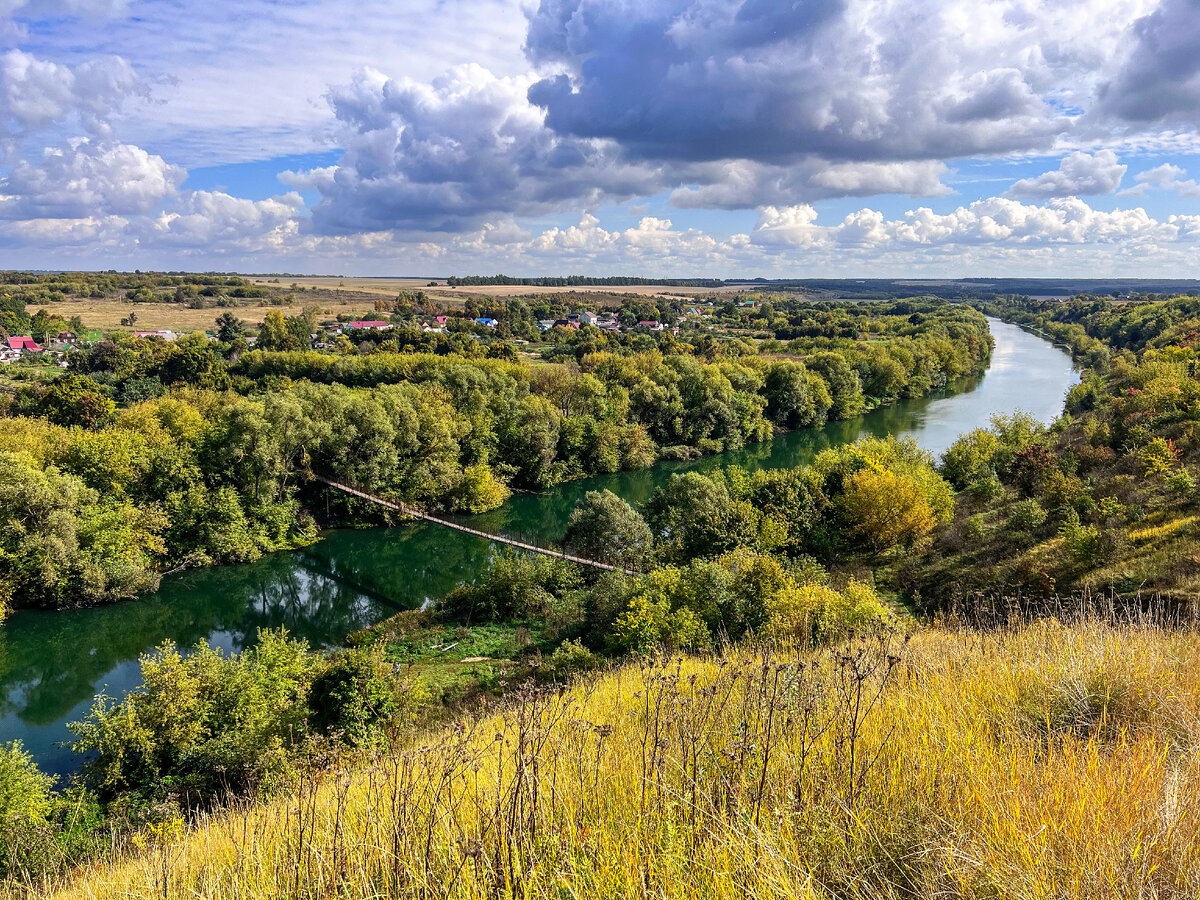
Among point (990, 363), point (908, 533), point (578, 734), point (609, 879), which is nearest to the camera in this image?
point (609, 879)

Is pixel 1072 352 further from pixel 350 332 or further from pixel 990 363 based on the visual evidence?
pixel 350 332

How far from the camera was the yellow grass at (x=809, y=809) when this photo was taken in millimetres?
2359

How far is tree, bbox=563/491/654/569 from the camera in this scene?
24812 mm

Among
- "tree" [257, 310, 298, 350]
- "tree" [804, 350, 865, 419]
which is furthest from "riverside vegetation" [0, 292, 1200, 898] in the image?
"tree" [257, 310, 298, 350]

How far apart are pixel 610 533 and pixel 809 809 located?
871 inches

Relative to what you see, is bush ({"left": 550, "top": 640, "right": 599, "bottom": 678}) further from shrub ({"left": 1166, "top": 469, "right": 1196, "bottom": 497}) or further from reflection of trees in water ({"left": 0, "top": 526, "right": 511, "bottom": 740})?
shrub ({"left": 1166, "top": 469, "right": 1196, "bottom": 497})

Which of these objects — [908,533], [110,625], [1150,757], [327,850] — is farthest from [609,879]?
[110,625]

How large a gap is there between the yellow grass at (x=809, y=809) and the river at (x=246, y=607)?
16.8m

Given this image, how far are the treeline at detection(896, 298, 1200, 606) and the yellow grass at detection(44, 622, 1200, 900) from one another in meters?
10.6

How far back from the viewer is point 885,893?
2320 millimetres

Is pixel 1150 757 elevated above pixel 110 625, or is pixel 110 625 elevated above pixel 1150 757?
pixel 1150 757

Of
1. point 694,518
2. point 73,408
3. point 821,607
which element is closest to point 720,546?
point 694,518

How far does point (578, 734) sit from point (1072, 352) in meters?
110

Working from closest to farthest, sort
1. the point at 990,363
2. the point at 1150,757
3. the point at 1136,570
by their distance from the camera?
the point at 1150,757, the point at 1136,570, the point at 990,363
